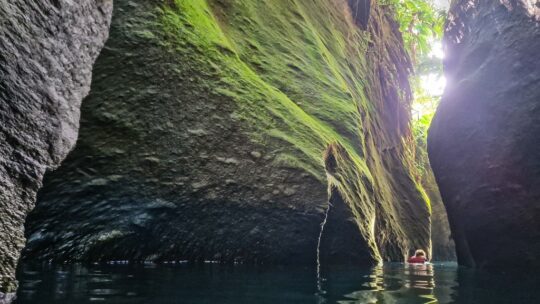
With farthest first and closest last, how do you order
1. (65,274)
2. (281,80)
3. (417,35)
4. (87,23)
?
(417,35) < (281,80) < (87,23) < (65,274)

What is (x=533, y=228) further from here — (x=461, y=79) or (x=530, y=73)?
(x=461, y=79)

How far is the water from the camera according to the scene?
2.58m

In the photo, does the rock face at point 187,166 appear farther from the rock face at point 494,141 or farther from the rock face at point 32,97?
the rock face at point 494,141

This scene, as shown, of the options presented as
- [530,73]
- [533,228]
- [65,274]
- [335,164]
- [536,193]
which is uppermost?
[530,73]

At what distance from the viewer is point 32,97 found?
2.82m

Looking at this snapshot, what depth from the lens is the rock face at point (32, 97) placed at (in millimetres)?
2459

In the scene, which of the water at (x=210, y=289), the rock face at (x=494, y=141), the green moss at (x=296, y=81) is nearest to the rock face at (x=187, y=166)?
the green moss at (x=296, y=81)

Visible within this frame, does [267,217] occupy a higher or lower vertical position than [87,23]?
lower

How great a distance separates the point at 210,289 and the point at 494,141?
5.86 meters

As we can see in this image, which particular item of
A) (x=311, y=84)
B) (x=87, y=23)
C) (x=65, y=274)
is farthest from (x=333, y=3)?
(x=65, y=274)

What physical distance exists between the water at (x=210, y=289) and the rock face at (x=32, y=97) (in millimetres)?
512

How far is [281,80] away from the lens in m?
7.88

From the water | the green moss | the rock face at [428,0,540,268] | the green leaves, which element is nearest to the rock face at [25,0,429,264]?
the green moss

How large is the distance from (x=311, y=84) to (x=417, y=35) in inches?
349
